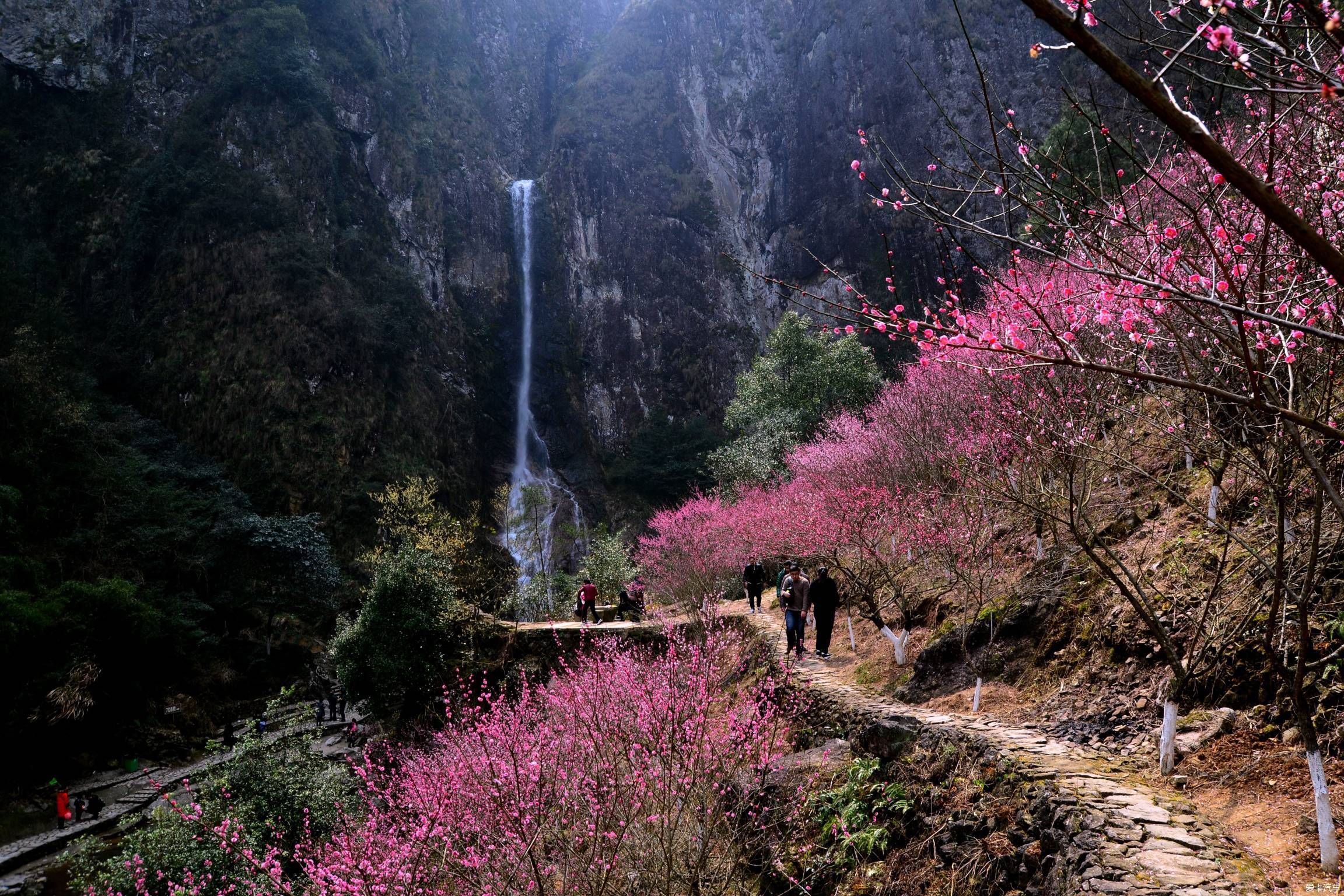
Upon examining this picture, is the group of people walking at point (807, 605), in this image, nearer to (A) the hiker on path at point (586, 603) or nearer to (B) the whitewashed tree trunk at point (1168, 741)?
(B) the whitewashed tree trunk at point (1168, 741)

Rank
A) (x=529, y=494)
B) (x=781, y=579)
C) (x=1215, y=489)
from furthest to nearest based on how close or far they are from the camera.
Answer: (x=529, y=494), (x=781, y=579), (x=1215, y=489)

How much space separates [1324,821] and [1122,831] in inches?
32.2

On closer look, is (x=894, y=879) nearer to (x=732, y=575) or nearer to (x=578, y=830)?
(x=578, y=830)

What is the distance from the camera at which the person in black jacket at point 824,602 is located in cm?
912

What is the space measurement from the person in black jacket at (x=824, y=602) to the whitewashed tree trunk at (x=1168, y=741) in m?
4.90

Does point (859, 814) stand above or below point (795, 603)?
below

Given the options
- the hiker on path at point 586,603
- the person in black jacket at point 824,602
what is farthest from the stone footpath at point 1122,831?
the hiker on path at point 586,603

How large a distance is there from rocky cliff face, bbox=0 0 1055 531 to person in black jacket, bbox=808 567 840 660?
71.6 feet

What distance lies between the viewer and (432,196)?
123 feet

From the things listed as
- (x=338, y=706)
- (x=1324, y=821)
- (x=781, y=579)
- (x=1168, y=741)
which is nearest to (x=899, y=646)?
(x=1168, y=741)

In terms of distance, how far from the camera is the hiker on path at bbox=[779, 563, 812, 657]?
9.37 metres

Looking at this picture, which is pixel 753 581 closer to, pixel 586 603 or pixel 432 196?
pixel 586 603

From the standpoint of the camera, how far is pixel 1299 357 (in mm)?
3797

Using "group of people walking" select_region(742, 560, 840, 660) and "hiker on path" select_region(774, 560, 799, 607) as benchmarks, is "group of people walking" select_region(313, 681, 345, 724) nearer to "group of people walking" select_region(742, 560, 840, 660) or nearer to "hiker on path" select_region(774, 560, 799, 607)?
"hiker on path" select_region(774, 560, 799, 607)
